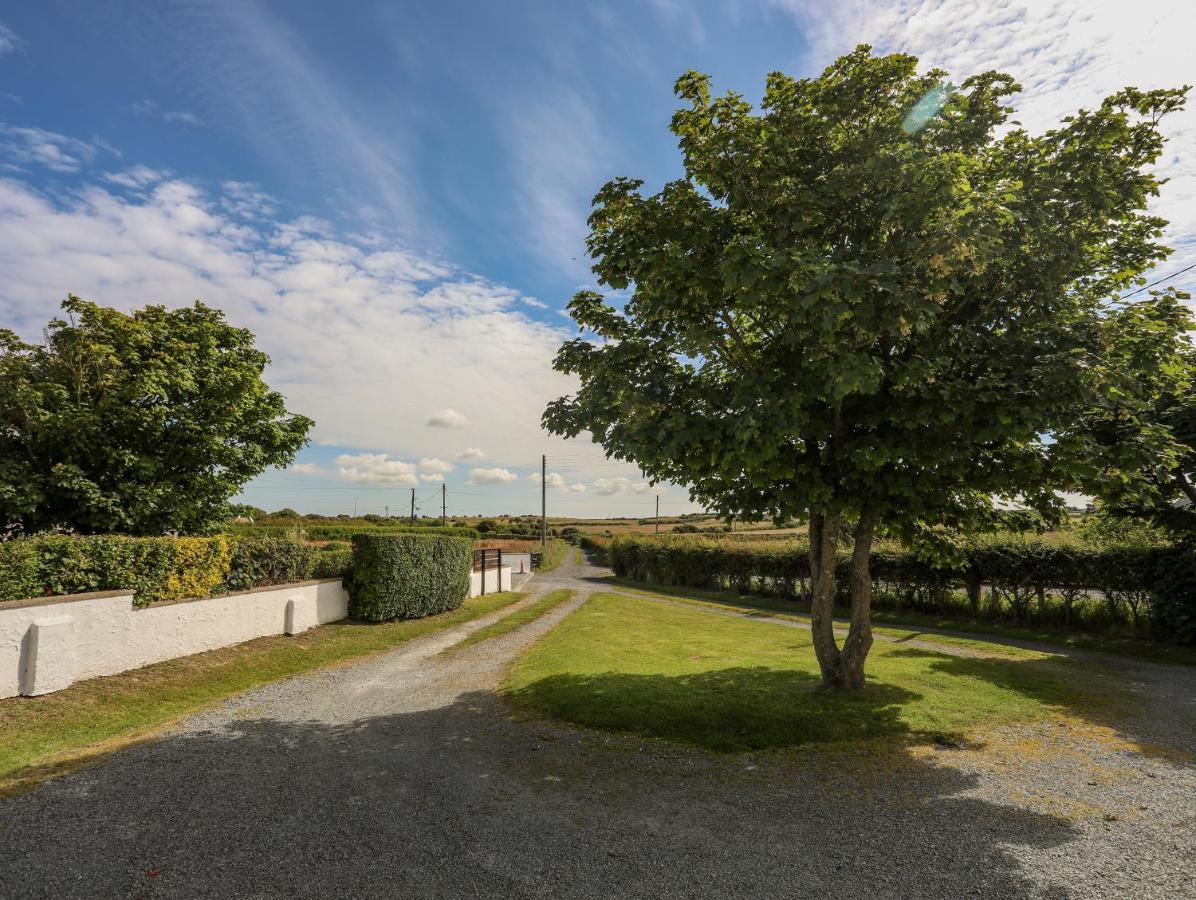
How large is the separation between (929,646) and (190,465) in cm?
2056

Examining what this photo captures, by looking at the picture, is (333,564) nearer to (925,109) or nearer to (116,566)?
(116,566)

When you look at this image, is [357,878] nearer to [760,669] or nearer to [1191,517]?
[760,669]

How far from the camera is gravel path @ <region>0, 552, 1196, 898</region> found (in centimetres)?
419

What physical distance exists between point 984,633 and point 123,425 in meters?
25.0

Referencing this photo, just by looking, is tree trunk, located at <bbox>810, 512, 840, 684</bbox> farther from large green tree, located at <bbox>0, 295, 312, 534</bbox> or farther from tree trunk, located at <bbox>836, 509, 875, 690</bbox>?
large green tree, located at <bbox>0, 295, 312, 534</bbox>

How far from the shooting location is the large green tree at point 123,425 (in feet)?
44.5

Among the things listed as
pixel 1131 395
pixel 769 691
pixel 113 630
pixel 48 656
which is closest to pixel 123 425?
pixel 113 630

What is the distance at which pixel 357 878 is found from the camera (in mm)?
4164

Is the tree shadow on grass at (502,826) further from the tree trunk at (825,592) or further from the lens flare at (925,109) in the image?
the lens flare at (925,109)

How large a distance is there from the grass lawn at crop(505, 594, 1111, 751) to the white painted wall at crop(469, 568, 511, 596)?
1176 centimetres

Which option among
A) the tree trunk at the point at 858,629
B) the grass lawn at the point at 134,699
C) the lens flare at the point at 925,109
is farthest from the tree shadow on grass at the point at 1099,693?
the grass lawn at the point at 134,699

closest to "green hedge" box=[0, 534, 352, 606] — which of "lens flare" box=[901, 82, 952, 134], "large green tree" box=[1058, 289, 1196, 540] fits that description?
"lens flare" box=[901, 82, 952, 134]

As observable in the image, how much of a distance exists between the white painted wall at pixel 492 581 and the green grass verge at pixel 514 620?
2.45m

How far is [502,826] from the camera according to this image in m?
5.00
